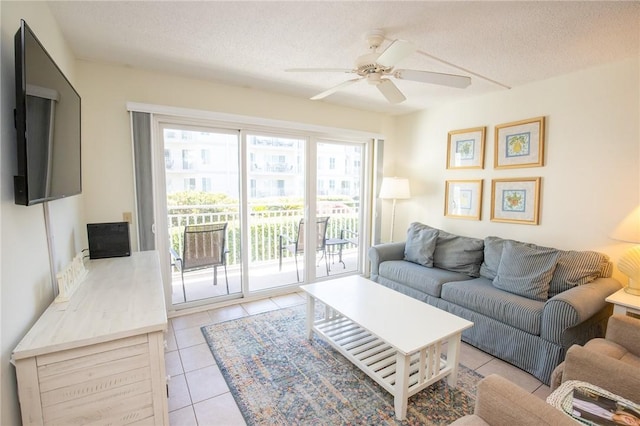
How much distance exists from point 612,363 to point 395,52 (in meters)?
1.81

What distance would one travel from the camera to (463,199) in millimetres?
3531

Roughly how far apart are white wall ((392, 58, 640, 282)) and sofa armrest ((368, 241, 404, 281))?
82 cm

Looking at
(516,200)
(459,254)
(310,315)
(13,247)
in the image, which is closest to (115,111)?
(13,247)

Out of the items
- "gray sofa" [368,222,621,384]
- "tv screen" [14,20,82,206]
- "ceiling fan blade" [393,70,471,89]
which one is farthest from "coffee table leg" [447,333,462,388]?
"tv screen" [14,20,82,206]

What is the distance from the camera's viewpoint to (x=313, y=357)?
2.33 metres

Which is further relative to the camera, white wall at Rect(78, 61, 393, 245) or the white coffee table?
white wall at Rect(78, 61, 393, 245)

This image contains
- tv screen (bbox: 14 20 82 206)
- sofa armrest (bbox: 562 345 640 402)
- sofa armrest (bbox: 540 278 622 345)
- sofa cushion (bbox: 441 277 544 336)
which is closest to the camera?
tv screen (bbox: 14 20 82 206)

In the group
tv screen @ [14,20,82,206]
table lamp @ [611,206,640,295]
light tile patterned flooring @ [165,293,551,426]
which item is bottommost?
light tile patterned flooring @ [165,293,551,426]

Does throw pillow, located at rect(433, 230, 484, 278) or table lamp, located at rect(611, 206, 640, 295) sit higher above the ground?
table lamp, located at rect(611, 206, 640, 295)

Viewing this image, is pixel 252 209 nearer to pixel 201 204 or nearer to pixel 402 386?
pixel 201 204

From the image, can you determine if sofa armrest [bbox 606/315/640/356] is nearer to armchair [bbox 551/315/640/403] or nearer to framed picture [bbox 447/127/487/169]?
armchair [bbox 551/315/640/403]

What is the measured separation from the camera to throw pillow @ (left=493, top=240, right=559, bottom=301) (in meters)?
2.41

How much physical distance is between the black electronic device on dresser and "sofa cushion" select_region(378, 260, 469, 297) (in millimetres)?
2567

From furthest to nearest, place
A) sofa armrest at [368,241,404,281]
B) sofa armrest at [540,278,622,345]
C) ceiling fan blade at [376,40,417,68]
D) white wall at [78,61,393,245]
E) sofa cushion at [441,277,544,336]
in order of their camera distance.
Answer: sofa armrest at [368,241,404,281], white wall at [78,61,393,245], sofa cushion at [441,277,544,336], sofa armrest at [540,278,622,345], ceiling fan blade at [376,40,417,68]
